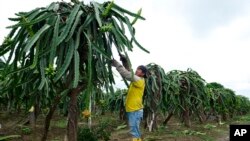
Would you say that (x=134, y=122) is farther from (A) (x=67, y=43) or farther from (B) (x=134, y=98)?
(A) (x=67, y=43)

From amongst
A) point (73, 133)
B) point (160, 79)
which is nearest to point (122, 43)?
point (73, 133)

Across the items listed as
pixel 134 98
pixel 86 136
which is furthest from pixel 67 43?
pixel 86 136

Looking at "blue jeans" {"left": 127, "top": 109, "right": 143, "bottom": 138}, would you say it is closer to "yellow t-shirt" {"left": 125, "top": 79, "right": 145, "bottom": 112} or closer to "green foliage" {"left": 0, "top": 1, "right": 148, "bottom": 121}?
"yellow t-shirt" {"left": 125, "top": 79, "right": 145, "bottom": 112}

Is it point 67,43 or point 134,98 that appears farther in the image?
point 134,98

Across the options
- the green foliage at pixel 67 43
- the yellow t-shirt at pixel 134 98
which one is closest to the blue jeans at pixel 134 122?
the yellow t-shirt at pixel 134 98

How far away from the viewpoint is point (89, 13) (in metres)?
6.47

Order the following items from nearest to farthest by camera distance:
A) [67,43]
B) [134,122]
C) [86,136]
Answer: [67,43], [134,122], [86,136]

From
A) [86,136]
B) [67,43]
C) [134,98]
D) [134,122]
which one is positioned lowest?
[86,136]

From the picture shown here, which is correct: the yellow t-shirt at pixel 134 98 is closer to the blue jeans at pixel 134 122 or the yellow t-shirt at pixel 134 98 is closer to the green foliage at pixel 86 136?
the blue jeans at pixel 134 122

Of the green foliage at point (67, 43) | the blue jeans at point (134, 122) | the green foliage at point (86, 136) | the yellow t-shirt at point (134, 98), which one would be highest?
the green foliage at point (67, 43)

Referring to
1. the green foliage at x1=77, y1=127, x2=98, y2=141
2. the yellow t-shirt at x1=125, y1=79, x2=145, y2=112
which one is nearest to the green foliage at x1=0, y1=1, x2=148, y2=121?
the yellow t-shirt at x1=125, y1=79, x2=145, y2=112

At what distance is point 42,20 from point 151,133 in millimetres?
6211

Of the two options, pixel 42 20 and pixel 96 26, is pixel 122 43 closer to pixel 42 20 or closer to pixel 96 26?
pixel 96 26

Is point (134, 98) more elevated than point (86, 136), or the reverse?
point (134, 98)
